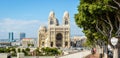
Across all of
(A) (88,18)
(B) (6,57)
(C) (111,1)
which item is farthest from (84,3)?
(B) (6,57)

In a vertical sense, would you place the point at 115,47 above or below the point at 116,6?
below

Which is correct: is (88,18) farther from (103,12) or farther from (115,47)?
(115,47)

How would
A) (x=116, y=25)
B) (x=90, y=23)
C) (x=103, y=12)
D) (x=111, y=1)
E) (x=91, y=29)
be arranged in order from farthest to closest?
(x=91, y=29) < (x=90, y=23) < (x=116, y=25) < (x=103, y=12) < (x=111, y=1)

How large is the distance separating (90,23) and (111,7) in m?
5.92

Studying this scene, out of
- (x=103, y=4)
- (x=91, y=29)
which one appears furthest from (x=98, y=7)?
(x=91, y=29)

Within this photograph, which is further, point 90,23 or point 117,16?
point 90,23

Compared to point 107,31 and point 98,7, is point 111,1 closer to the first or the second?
point 98,7

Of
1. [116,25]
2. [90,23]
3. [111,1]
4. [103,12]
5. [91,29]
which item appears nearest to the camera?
[111,1]

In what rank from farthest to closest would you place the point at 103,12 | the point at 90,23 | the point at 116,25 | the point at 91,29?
the point at 91,29 < the point at 90,23 < the point at 116,25 < the point at 103,12

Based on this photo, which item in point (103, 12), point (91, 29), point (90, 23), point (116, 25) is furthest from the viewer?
point (91, 29)

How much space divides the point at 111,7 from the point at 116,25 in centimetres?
348

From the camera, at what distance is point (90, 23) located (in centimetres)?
3033

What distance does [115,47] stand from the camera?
24219 millimetres

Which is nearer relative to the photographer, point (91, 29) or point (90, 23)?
point (90, 23)
